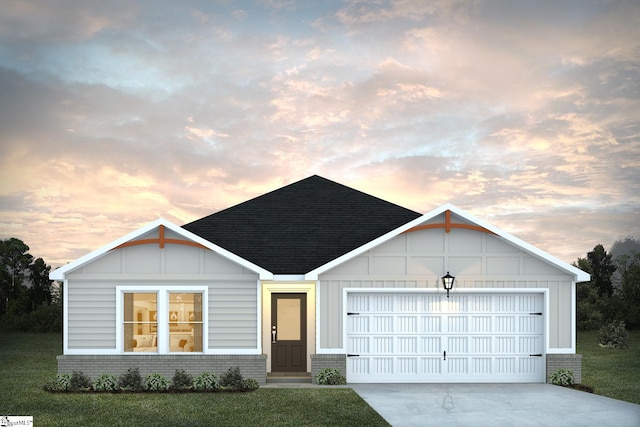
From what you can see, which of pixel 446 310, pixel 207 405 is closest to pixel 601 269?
pixel 446 310

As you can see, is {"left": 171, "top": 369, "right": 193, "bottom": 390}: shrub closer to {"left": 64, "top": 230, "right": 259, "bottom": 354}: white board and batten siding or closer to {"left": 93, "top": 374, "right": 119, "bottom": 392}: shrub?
{"left": 64, "top": 230, "right": 259, "bottom": 354}: white board and batten siding

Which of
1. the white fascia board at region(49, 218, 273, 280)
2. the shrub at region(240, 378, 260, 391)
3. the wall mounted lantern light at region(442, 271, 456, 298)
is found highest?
the white fascia board at region(49, 218, 273, 280)

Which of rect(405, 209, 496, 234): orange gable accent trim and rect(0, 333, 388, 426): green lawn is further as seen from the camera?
rect(405, 209, 496, 234): orange gable accent trim

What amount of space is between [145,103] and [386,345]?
11.5 meters

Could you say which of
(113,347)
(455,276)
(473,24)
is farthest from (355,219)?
(113,347)

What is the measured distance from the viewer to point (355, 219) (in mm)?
21594

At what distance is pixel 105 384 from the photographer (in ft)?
54.0

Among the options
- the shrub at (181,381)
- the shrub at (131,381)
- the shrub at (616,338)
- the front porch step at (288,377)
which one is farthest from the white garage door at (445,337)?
the shrub at (616,338)

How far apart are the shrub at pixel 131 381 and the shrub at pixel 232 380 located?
1941 mm

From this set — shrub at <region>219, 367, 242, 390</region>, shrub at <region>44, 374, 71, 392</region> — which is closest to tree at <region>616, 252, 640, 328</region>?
shrub at <region>219, 367, 242, 390</region>

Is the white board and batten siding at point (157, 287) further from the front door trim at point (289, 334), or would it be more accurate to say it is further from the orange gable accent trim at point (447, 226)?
the orange gable accent trim at point (447, 226)

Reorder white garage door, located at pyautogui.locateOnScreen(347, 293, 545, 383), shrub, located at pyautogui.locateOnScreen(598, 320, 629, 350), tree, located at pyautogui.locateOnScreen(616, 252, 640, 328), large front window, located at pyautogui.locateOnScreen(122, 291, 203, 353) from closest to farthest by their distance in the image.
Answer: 1. large front window, located at pyautogui.locateOnScreen(122, 291, 203, 353)
2. white garage door, located at pyautogui.locateOnScreen(347, 293, 545, 383)
3. shrub, located at pyautogui.locateOnScreen(598, 320, 629, 350)
4. tree, located at pyautogui.locateOnScreen(616, 252, 640, 328)

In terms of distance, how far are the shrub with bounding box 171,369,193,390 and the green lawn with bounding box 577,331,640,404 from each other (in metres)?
9.74

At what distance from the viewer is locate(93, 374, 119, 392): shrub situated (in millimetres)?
16438
